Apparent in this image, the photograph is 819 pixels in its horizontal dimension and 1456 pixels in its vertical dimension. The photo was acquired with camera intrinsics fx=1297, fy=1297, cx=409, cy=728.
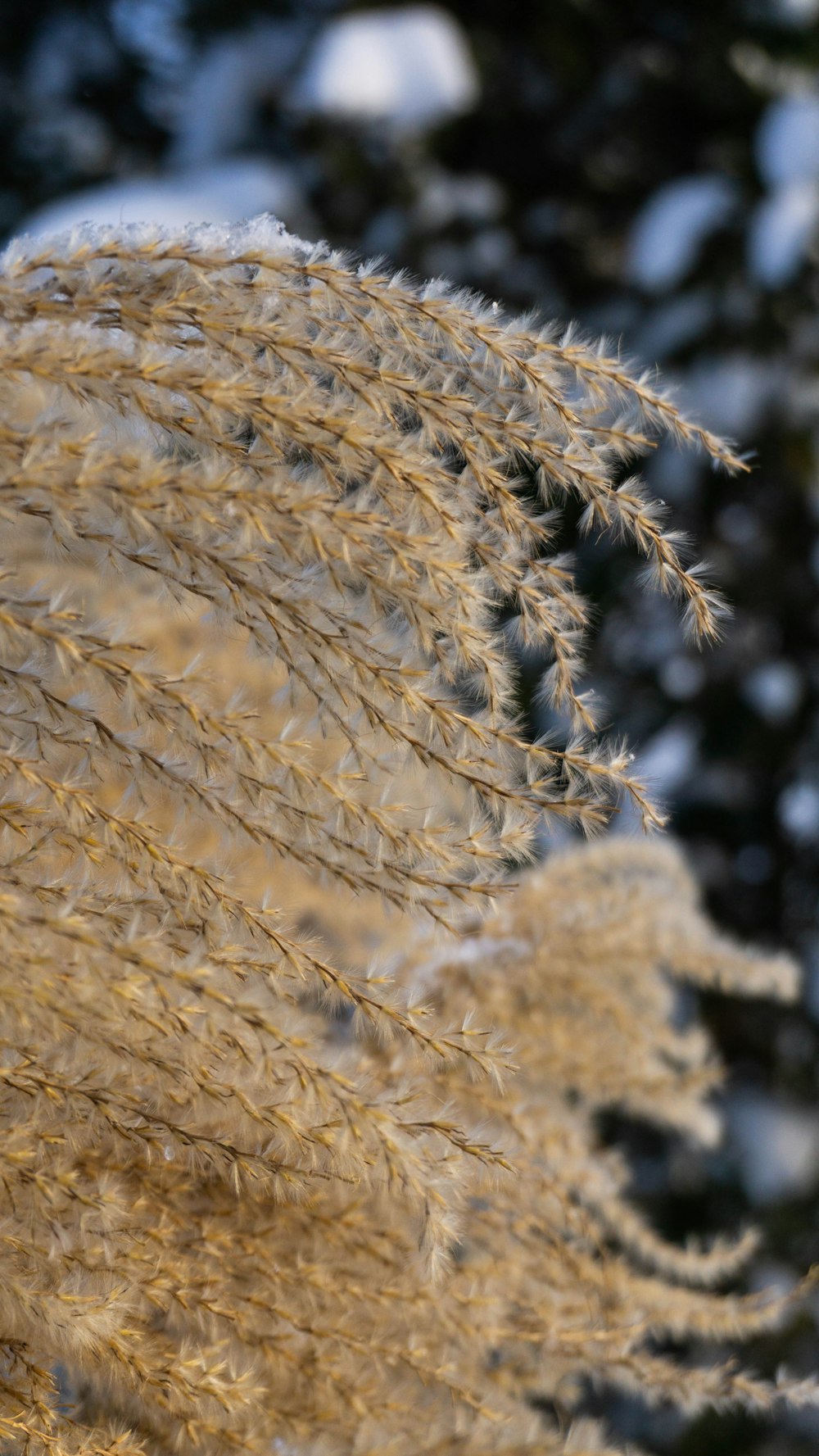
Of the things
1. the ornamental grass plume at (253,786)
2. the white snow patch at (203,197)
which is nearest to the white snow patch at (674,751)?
the white snow patch at (203,197)

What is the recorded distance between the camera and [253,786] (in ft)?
1.75

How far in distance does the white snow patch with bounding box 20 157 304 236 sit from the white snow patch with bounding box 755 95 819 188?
786 millimetres

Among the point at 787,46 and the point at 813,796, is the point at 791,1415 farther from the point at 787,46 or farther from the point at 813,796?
Result: the point at 787,46

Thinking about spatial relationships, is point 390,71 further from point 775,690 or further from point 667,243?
point 775,690

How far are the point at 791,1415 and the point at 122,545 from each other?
6.59 feet

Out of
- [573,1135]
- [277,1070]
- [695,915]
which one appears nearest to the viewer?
[277,1070]

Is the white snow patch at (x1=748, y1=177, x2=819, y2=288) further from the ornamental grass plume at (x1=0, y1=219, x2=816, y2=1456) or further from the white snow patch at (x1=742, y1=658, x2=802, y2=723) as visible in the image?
the ornamental grass plume at (x1=0, y1=219, x2=816, y2=1456)

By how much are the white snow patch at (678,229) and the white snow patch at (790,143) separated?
0.26ft

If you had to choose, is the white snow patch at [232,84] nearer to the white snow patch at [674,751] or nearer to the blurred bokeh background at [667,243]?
the blurred bokeh background at [667,243]

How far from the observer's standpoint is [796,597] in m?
2.26

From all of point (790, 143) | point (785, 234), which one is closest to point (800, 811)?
point (785, 234)

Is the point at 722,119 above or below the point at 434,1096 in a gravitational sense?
above

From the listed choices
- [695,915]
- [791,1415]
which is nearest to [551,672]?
[695,915]

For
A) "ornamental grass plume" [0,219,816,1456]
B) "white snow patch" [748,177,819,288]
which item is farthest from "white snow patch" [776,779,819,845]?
"ornamental grass plume" [0,219,816,1456]
